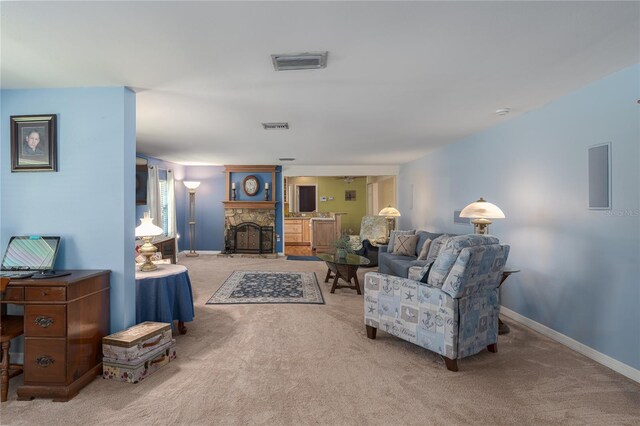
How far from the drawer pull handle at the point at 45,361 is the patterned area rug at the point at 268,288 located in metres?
2.04

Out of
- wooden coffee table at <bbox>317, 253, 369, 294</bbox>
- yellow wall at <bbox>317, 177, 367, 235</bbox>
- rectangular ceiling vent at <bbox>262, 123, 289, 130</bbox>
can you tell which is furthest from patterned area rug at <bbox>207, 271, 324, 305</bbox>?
yellow wall at <bbox>317, 177, 367, 235</bbox>

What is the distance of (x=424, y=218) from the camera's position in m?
6.42

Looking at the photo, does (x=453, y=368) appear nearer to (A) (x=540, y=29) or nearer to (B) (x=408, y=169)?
(A) (x=540, y=29)

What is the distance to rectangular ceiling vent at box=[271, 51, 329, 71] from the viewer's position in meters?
2.18

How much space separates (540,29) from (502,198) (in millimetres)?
2461

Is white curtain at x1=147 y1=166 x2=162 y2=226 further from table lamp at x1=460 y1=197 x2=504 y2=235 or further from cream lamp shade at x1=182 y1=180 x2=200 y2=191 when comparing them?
table lamp at x1=460 y1=197 x2=504 y2=235

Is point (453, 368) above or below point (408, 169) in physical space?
below

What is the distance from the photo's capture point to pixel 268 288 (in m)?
4.92

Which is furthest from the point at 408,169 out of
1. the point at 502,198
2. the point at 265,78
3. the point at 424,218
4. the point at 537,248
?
the point at 265,78

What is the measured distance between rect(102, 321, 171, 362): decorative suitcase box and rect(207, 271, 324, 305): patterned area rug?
1620 mm

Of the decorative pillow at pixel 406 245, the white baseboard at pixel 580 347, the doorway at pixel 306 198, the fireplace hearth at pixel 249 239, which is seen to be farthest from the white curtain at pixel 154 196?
the white baseboard at pixel 580 347

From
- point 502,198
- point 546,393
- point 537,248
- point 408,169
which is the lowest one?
point 546,393

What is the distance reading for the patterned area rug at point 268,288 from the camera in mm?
4336

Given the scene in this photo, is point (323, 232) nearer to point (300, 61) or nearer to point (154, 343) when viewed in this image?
point (154, 343)
